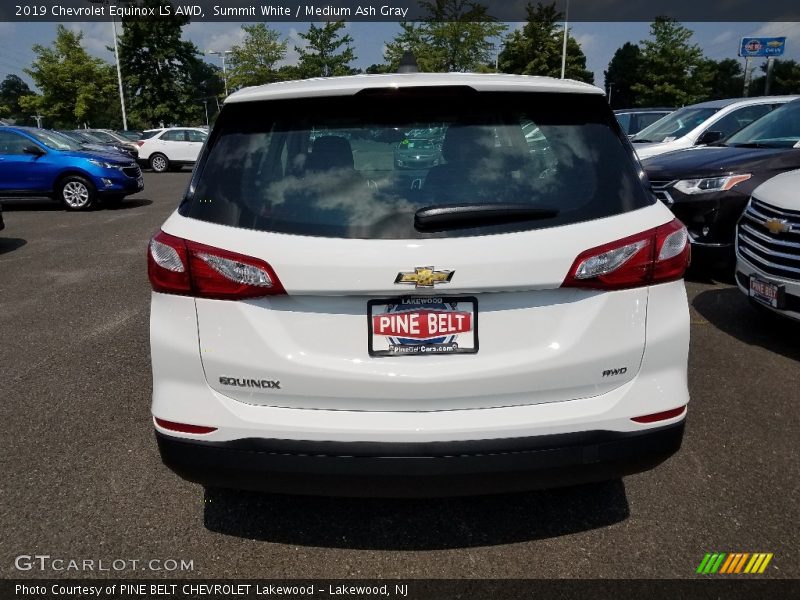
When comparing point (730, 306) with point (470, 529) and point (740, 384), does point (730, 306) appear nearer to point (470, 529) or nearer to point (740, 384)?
point (740, 384)

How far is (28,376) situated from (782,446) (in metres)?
4.52

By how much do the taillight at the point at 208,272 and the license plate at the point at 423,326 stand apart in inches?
13.1

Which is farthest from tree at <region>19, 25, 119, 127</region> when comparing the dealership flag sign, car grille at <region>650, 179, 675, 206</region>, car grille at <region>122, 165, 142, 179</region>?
car grille at <region>650, 179, 675, 206</region>

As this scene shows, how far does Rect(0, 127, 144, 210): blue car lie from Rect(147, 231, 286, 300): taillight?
12.4 meters

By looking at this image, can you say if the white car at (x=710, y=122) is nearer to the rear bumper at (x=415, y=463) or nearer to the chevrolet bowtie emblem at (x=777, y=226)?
the chevrolet bowtie emblem at (x=777, y=226)

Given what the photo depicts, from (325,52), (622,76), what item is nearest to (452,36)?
(325,52)

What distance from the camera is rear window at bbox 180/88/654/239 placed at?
208cm

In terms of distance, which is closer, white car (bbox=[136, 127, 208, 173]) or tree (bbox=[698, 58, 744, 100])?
white car (bbox=[136, 127, 208, 173])

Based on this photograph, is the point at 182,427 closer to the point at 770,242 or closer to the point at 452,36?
the point at 770,242

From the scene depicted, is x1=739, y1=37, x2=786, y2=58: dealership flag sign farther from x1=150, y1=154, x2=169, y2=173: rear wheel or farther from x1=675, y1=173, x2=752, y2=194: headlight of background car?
x1=675, y1=173, x2=752, y2=194: headlight of background car

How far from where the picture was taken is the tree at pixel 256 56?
170 ft

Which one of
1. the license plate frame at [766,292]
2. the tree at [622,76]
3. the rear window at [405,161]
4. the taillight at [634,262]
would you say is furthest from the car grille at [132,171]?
the tree at [622,76]

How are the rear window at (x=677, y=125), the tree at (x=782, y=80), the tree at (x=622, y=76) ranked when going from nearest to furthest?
the rear window at (x=677, y=125), the tree at (x=782, y=80), the tree at (x=622, y=76)

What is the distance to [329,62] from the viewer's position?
158 ft
